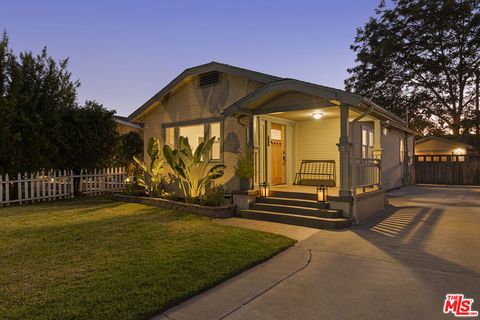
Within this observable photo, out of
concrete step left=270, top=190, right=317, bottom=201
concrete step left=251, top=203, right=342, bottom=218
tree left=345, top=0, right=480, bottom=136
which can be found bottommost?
concrete step left=251, top=203, right=342, bottom=218

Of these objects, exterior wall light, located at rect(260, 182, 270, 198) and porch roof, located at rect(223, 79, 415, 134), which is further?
exterior wall light, located at rect(260, 182, 270, 198)

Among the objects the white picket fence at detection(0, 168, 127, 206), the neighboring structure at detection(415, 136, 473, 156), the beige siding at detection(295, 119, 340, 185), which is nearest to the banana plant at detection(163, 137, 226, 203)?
the beige siding at detection(295, 119, 340, 185)

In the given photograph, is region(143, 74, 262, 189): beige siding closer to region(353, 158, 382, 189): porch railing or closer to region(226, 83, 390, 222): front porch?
region(226, 83, 390, 222): front porch

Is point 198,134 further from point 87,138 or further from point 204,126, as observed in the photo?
point 87,138

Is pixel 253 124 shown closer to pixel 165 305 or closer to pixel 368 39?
pixel 165 305

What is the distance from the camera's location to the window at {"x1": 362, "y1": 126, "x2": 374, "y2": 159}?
11266mm

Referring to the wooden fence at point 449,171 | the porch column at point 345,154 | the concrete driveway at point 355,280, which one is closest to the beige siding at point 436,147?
the wooden fence at point 449,171

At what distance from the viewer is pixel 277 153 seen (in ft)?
33.3

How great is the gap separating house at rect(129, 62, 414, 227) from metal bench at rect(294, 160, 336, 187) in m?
0.03

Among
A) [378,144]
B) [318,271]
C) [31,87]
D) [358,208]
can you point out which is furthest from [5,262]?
[378,144]

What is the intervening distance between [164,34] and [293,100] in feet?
36.5

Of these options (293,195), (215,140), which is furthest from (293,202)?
(215,140)

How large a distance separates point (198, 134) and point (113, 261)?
7171 mm

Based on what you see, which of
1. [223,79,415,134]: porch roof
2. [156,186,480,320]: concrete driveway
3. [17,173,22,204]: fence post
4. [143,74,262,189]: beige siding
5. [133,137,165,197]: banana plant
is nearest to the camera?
[156,186,480,320]: concrete driveway
